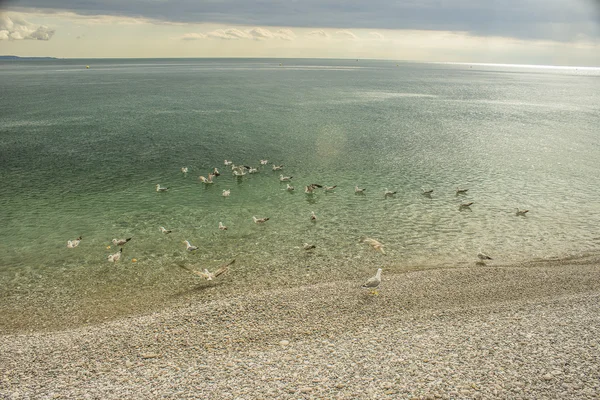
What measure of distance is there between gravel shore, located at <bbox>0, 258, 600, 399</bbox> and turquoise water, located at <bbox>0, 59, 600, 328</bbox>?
140 inches

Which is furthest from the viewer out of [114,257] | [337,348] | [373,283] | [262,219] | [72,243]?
[262,219]

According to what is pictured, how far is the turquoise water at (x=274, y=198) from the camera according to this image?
21.0 metres

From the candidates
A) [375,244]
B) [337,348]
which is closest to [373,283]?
[375,244]

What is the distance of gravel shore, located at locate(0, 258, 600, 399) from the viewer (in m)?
11.1

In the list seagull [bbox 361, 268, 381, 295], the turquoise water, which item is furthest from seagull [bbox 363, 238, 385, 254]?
seagull [bbox 361, 268, 381, 295]

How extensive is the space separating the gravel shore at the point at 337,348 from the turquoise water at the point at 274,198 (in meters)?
3.57

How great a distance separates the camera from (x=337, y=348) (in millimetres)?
12945

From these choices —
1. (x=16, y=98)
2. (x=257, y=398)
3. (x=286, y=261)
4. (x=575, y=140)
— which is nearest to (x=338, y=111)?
(x=575, y=140)

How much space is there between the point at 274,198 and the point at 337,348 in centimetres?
1892

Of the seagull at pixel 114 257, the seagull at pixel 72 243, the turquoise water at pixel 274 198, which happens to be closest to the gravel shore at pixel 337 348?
the turquoise water at pixel 274 198

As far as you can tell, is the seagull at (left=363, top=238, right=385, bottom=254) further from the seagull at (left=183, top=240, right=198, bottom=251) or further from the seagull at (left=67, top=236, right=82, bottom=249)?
the seagull at (left=67, top=236, right=82, bottom=249)

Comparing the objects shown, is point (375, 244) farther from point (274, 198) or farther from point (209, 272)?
point (274, 198)

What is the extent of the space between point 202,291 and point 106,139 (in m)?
40.4

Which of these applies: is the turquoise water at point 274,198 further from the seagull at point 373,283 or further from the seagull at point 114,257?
the seagull at point 373,283
